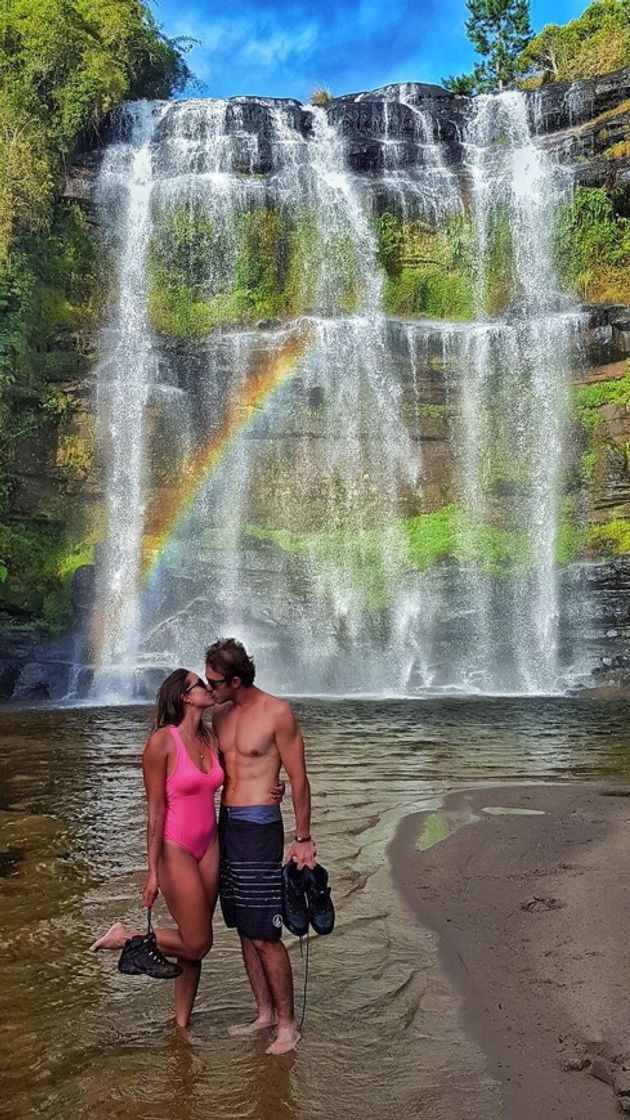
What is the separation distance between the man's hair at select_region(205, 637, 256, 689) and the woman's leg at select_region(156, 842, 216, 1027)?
29.7 inches

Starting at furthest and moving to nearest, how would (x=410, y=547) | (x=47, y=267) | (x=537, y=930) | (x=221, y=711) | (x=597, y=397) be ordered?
(x=47, y=267) < (x=597, y=397) < (x=410, y=547) < (x=537, y=930) < (x=221, y=711)

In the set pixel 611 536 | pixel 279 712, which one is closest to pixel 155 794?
pixel 279 712

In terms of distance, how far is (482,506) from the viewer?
23.2 meters

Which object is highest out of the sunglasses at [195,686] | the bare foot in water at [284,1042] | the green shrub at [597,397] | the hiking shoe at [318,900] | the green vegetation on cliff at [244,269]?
the green vegetation on cliff at [244,269]

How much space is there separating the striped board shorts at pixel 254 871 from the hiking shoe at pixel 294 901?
0.08 metres

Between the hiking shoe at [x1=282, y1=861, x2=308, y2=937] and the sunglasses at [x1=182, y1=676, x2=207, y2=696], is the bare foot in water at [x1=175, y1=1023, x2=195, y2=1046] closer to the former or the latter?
the hiking shoe at [x1=282, y1=861, x2=308, y2=937]

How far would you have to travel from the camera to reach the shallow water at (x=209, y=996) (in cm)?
339

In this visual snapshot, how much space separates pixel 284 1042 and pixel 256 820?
0.89 metres

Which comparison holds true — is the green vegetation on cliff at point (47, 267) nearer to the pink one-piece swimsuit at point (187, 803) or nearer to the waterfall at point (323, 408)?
the waterfall at point (323, 408)

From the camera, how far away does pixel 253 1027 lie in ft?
12.9

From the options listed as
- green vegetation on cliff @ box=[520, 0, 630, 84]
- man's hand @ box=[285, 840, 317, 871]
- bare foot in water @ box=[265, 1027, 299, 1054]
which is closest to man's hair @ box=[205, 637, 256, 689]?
man's hand @ box=[285, 840, 317, 871]

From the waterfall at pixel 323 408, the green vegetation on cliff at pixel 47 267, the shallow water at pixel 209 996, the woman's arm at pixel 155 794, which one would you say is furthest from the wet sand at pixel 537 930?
the green vegetation on cliff at pixel 47 267

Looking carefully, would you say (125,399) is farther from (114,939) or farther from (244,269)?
(114,939)

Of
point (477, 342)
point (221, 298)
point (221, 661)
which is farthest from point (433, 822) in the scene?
point (221, 298)
